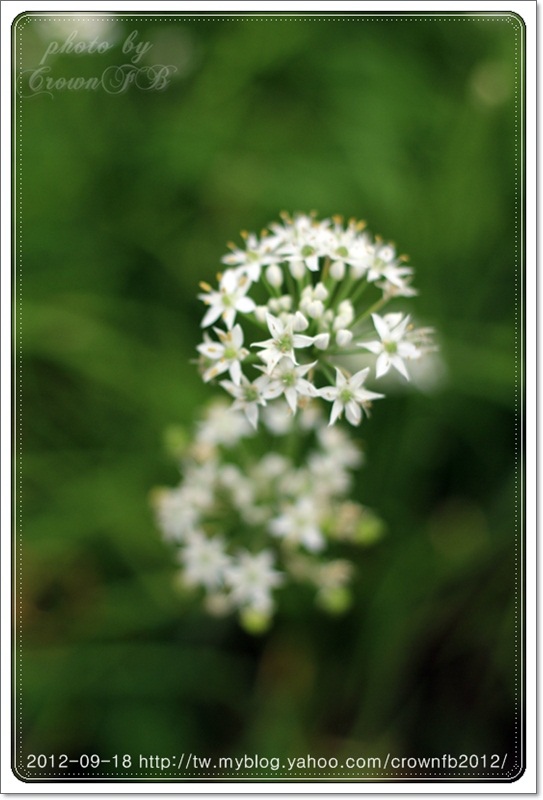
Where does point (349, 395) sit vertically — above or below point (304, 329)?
below

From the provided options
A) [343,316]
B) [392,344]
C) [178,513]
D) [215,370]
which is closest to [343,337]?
[343,316]

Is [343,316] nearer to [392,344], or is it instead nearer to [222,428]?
[392,344]

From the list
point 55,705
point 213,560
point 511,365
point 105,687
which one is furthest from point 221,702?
point 511,365

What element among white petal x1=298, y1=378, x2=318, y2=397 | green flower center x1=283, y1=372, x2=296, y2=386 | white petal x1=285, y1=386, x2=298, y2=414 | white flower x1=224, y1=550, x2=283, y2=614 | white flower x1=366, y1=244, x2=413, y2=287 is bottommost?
white flower x1=224, y1=550, x2=283, y2=614

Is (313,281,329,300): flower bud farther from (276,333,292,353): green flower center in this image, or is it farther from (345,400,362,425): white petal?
(345,400,362,425): white petal

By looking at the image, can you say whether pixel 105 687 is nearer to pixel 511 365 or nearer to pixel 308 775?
pixel 308 775

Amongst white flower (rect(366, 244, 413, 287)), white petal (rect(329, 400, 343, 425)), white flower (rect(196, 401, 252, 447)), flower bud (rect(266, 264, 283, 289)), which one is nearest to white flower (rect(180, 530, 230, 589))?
white flower (rect(196, 401, 252, 447))

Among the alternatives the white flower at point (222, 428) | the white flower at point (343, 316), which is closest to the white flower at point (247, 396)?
the white flower at point (343, 316)

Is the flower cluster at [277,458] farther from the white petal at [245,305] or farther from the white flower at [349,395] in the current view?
the white flower at [349,395]
